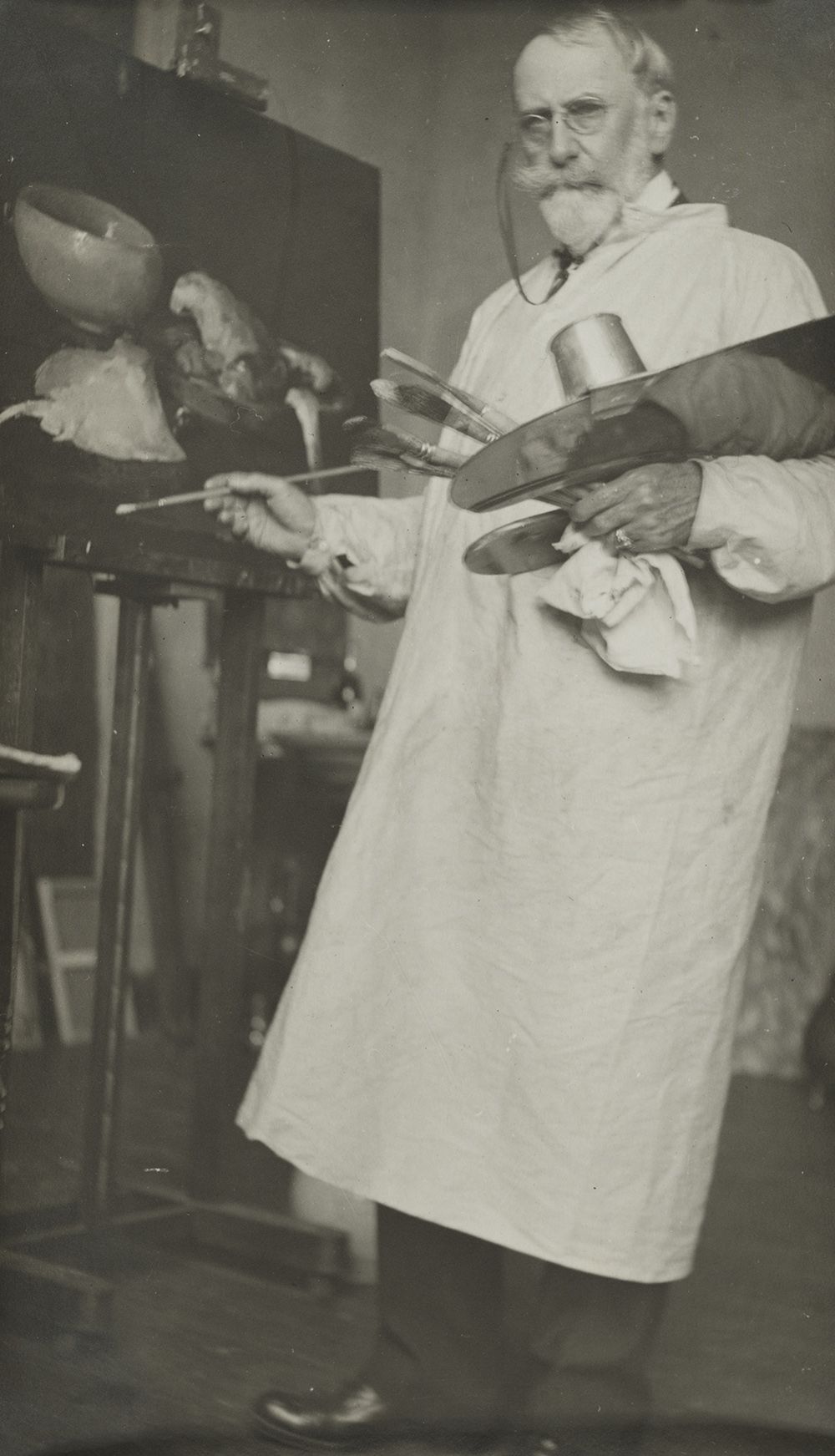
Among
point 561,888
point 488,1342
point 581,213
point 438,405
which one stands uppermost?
point 581,213

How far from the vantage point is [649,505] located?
4.74 feet

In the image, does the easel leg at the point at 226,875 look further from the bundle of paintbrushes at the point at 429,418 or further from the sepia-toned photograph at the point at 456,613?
the bundle of paintbrushes at the point at 429,418

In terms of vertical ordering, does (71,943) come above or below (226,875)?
below

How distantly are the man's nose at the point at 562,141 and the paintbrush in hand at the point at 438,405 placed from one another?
29 cm

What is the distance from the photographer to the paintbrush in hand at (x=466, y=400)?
1565 millimetres

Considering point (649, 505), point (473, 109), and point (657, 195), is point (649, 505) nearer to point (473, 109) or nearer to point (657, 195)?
point (657, 195)

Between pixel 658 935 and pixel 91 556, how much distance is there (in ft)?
2.68

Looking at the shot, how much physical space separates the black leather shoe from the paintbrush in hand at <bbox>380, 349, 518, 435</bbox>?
1033 millimetres

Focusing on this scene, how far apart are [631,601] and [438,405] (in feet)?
0.98

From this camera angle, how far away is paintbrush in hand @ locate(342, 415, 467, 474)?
5.29 feet

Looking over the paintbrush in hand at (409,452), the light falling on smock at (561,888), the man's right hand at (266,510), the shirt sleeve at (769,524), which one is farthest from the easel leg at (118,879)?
the shirt sleeve at (769,524)

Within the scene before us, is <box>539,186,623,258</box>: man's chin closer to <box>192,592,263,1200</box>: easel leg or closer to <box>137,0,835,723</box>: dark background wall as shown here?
<box>137,0,835,723</box>: dark background wall

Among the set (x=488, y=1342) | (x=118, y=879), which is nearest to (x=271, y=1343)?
(x=488, y=1342)

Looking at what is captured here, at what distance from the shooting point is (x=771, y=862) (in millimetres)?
3680
